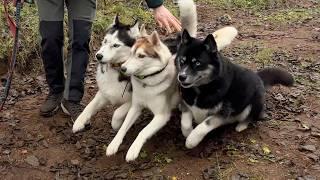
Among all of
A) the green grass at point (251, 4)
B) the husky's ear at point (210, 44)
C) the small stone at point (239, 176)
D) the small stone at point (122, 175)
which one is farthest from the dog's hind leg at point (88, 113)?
the green grass at point (251, 4)

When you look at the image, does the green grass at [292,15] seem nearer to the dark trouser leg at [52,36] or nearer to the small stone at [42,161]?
the dark trouser leg at [52,36]

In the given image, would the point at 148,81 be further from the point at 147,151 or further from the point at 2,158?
the point at 2,158

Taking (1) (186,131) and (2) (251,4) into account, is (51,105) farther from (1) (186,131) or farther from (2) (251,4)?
(2) (251,4)

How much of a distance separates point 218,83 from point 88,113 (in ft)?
3.67

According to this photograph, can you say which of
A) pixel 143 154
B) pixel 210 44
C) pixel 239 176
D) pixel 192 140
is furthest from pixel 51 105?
pixel 239 176

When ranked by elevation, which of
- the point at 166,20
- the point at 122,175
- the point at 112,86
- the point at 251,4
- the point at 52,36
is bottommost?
the point at 251,4

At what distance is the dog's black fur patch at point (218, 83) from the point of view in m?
3.14

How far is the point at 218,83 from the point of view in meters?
3.24

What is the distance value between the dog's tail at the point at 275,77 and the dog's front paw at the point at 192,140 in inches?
39.0

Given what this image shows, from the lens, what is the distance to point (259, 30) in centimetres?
706

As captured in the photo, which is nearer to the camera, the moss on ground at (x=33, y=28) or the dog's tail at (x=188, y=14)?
the dog's tail at (x=188, y=14)

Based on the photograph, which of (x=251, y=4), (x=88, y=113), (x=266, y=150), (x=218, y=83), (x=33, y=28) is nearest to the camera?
(x=218, y=83)

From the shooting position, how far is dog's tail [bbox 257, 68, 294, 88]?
396cm

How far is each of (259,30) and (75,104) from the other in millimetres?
4068
